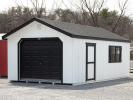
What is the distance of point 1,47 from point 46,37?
545 cm

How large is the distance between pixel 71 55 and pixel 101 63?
3133 millimetres

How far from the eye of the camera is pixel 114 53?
22969 mm

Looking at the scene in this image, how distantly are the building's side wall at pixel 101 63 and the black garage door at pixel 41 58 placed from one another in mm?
894

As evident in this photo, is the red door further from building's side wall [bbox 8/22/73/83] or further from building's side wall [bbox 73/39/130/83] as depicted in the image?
building's side wall [bbox 73/39/130/83]

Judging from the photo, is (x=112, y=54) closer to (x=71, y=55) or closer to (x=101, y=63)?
(x=101, y=63)

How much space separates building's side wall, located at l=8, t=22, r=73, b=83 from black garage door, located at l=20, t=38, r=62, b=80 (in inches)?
12.1

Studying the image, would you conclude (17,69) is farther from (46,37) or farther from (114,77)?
(114,77)

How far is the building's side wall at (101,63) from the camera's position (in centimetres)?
1884

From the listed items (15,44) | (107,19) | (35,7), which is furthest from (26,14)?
(15,44)

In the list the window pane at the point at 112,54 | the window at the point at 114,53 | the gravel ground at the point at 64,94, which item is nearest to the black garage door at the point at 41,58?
the gravel ground at the point at 64,94

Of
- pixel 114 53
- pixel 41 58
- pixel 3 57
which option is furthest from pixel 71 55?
pixel 3 57

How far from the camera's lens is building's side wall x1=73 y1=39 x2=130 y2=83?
1884 cm

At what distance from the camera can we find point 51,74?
1950 centimetres

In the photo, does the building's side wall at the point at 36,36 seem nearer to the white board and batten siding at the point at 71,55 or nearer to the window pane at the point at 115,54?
the white board and batten siding at the point at 71,55
